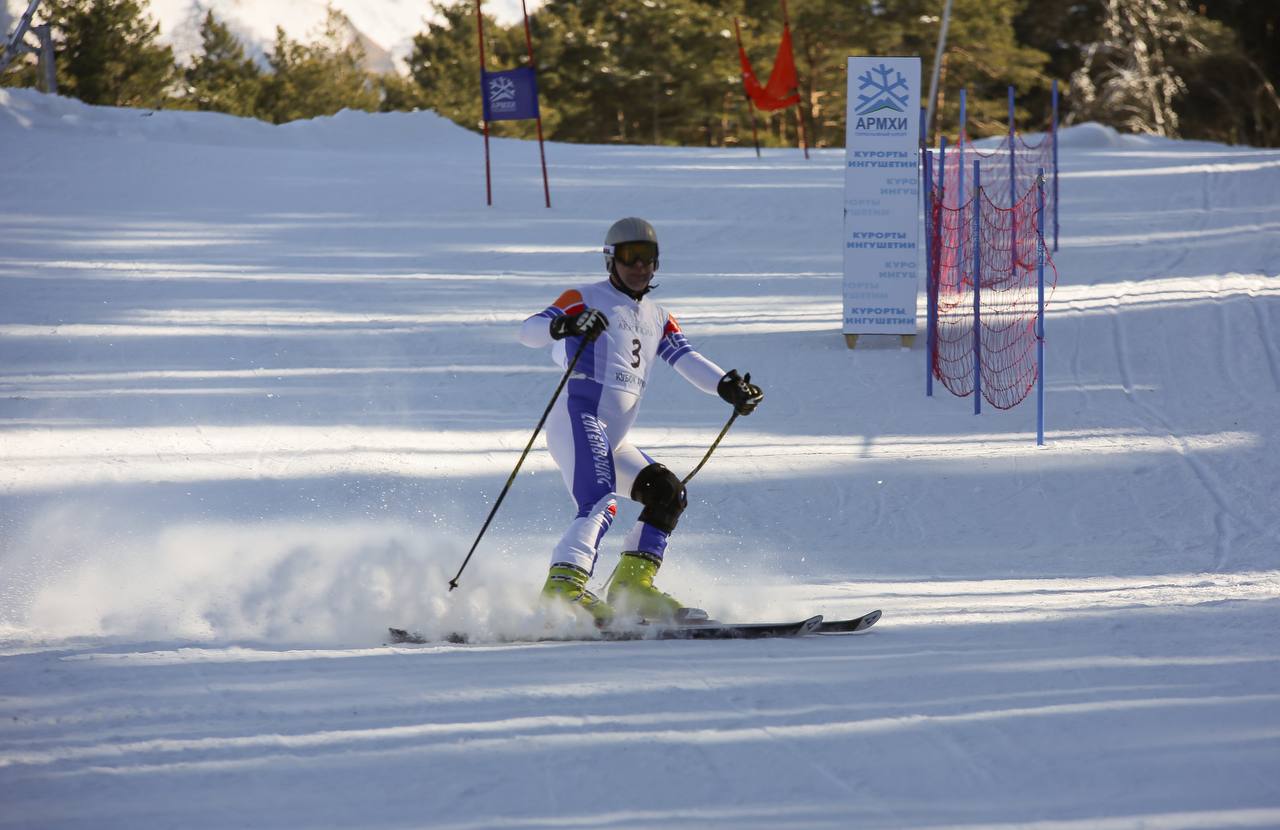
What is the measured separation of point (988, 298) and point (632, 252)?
31.5ft

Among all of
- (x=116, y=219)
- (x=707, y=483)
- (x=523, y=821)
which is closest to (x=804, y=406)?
(x=707, y=483)

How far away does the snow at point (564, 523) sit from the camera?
11.6ft

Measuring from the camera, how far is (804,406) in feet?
33.4

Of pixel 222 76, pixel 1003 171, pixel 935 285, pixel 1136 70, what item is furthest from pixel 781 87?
pixel 222 76

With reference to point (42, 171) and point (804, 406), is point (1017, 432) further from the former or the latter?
point (42, 171)

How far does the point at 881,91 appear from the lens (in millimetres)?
10984

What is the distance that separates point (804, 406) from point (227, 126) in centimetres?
1506

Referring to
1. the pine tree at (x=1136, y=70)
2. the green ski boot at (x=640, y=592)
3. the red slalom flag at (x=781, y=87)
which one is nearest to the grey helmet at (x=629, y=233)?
the green ski boot at (x=640, y=592)

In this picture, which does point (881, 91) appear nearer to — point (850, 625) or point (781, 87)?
point (850, 625)

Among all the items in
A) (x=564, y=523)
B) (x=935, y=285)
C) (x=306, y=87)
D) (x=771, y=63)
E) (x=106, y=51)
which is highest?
(x=106, y=51)

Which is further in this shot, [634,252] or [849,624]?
[634,252]

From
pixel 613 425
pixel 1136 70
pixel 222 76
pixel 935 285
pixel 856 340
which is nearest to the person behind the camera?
pixel 613 425

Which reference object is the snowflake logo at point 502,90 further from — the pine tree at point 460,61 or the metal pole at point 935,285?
the pine tree at point 460,61

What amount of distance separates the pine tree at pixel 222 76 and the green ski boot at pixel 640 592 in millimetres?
37926
